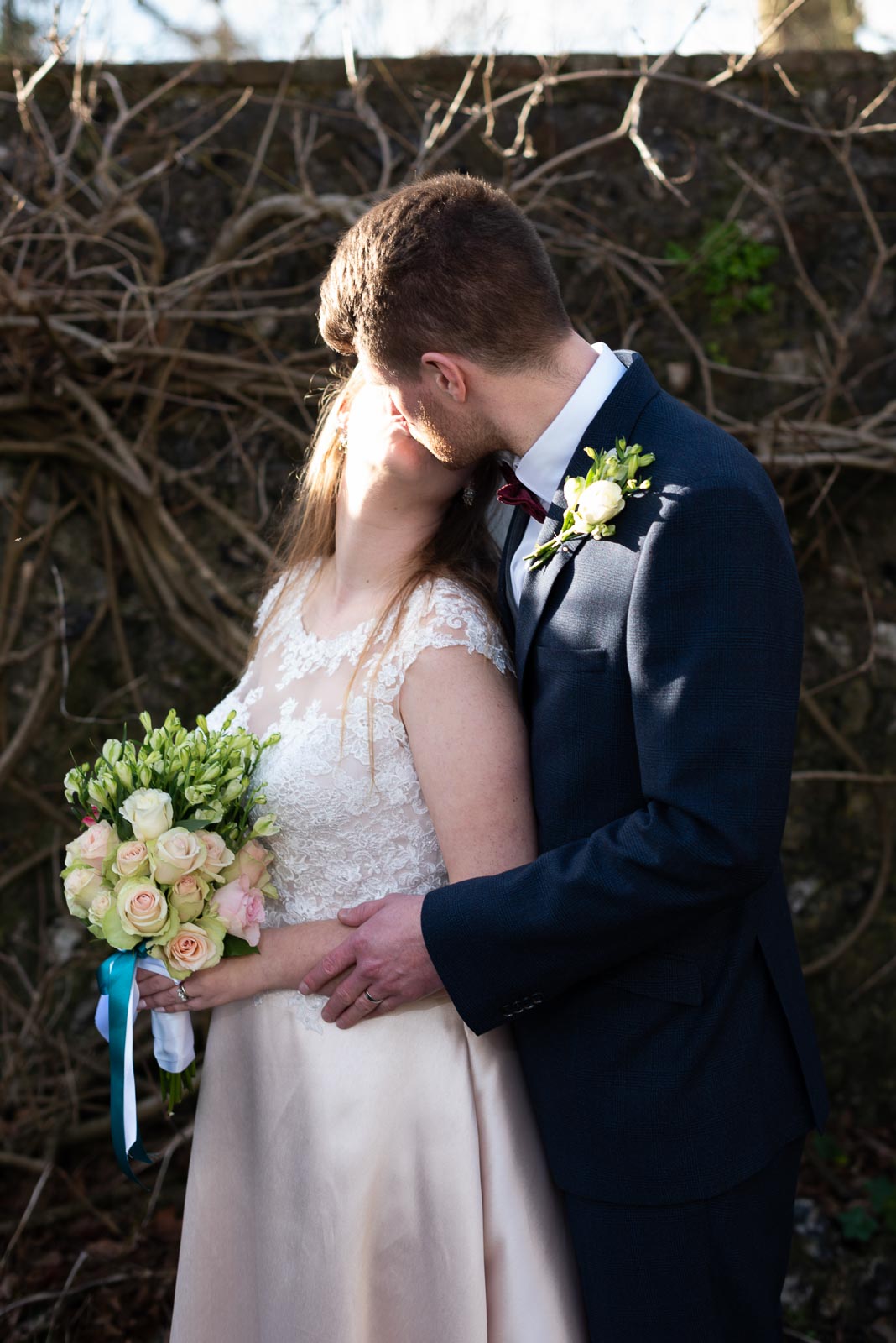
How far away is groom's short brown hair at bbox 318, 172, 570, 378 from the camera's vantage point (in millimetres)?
1666

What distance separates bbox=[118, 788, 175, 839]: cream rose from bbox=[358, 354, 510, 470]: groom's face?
2.44 feet

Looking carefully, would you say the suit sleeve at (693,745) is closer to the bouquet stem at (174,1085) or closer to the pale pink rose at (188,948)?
the pale pink rose at (188,948)

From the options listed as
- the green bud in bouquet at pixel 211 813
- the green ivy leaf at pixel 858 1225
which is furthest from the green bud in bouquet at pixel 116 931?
the green ivy leaf at pixel 858 1225

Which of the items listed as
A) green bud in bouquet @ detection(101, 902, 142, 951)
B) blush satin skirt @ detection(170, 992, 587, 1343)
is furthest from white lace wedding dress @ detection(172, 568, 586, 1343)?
green bud in bouquet @ detection(101, 902, 142, 951)

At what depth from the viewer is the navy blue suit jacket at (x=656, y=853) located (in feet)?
4.91

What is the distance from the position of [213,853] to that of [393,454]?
0.78 m

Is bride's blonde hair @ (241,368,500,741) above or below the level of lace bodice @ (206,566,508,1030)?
above

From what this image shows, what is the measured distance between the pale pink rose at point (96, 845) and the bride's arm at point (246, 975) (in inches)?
10.3

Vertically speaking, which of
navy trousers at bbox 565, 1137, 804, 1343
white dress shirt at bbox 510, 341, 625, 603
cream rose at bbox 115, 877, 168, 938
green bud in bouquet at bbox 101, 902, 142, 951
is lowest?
navy trousers at bbox 565, 1137, 804, 1343

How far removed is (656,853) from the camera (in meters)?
1.50

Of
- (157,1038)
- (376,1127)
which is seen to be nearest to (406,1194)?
(376,1127)

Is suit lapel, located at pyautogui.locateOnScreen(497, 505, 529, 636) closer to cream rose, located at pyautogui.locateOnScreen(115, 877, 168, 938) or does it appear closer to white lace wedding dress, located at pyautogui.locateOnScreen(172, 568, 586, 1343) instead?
white lace wedding dress, located at pyautogui.locateOnScreen(172, 568, 586, 1343)

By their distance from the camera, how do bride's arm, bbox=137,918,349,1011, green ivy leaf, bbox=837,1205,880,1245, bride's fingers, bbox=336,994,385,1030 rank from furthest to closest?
green ivy leaf, bbox=837,1205,880,1245 < bride's arm, bbox=137,918,349,1011 < bride's fingers, bbox=336,994,385,1030

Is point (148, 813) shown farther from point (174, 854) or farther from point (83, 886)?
point (83, 886)
